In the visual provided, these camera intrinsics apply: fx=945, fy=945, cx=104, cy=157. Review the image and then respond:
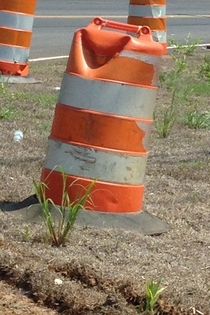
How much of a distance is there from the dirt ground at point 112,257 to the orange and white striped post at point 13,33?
10.5 feet

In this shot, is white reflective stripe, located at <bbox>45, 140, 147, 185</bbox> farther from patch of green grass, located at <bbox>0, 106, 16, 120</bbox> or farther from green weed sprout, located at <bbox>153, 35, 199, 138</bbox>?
patch of green grass, located at <bbox>0, 106, 16, 120</bbox>

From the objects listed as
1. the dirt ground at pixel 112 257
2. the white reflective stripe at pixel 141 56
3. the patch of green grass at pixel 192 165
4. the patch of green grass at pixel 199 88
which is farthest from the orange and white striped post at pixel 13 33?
the white reflective stripe at pixel 141 56

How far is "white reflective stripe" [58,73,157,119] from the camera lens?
17.3ft

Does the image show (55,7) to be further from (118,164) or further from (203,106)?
(118,164)

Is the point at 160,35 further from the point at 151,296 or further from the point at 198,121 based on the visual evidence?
the point at 151,296

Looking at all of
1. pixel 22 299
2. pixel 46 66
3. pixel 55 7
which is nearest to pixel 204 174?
pixel 22 299

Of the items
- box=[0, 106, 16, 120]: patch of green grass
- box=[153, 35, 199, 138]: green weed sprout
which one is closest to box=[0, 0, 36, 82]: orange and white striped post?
box=[0, 106, 16, 120]: patch of green grass

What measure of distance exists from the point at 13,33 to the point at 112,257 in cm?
565

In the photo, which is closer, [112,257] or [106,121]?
[112,257]

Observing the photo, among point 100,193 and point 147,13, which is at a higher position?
point 147,13

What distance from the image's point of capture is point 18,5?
9.98 metres

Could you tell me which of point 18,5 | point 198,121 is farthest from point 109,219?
point 18,5

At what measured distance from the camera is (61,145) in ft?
17.7

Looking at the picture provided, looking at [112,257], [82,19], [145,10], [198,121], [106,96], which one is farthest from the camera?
[82,19]
